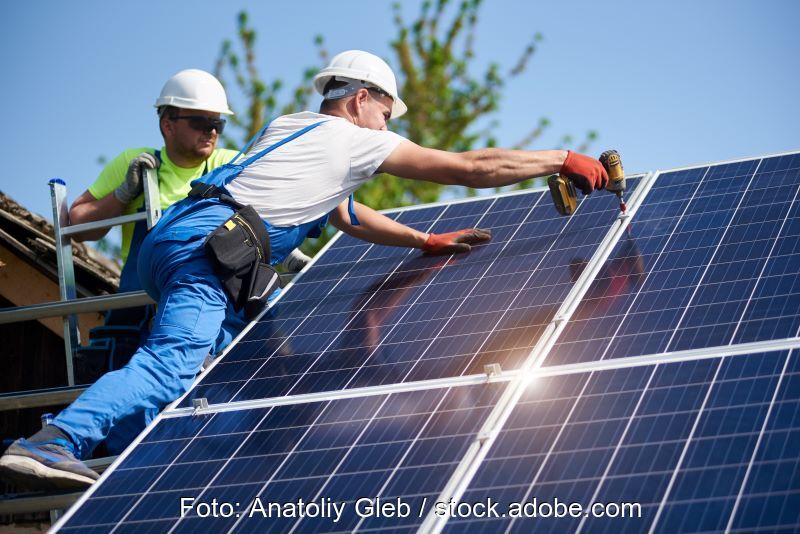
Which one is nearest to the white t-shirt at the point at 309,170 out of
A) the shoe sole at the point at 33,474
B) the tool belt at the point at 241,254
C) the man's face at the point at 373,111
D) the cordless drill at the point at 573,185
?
the tool belt at the point at 241,254

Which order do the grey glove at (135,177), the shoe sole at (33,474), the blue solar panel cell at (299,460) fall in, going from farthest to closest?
the grey glove at (135,177), the shoe sole at (33,474), the blue solar panel cell at (299,460)

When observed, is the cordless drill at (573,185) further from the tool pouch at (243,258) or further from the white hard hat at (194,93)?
the white hard hat at (194,93)

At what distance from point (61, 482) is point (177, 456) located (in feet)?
1.85

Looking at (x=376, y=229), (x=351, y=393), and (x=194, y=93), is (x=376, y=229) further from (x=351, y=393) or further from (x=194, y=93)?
(x=351, y=393)

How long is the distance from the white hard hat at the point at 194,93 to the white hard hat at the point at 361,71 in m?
1.04

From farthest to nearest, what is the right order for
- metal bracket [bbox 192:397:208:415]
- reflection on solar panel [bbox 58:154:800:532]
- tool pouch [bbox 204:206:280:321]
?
tool pouch [bbox 204:206:280:321], metal bracket [bbox 192:397:208:415], reflection on solar panel [bbox 58:154:800:532]

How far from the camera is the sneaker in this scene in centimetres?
574

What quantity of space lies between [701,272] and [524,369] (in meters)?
1.27

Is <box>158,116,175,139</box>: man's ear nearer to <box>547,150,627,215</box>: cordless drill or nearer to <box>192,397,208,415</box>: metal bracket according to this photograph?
<box>547,150,627,215</box>: cordless drill

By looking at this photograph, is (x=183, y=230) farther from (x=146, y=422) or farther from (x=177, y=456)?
(x=177, y=456)

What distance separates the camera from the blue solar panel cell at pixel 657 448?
4551 mm

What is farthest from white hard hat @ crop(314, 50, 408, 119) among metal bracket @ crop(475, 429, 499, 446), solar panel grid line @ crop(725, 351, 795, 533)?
solar panel grid line @ crop(725, 351, 795, 533)

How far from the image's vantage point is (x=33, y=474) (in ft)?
18.8

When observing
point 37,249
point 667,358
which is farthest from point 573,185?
point 37,249
